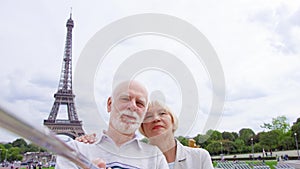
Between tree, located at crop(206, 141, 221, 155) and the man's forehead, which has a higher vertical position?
tree, located at crop(206, 141, 221, 155)

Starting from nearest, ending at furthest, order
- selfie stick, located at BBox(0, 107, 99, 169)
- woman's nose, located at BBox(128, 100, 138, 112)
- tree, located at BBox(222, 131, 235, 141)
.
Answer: selfie stick, located at BBox(0, 107, 99, 169) < woman's nose, located at BBox(128, 100, 138, 112) < tree, located at BBox(222, 131, 235, 141)

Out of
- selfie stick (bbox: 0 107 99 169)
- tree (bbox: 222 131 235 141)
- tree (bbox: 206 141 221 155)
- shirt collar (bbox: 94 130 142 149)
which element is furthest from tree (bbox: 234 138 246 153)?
selfie stick (bbox: 0 107 99 169)

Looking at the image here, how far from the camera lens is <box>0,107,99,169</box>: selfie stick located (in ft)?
1.21

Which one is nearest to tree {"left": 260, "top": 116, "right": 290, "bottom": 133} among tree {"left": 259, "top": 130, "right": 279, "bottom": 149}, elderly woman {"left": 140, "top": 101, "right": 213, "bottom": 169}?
tree {"left": 259, "top": 130, "right": 279, "bottom": 149}

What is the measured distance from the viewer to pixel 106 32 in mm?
1732

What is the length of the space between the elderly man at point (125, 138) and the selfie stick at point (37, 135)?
31.3 inches

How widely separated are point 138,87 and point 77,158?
0.91m

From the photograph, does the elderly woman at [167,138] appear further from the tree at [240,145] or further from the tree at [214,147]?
the tree at [240,145]

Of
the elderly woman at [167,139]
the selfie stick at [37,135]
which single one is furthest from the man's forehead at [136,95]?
the selfie stick at [37,135]

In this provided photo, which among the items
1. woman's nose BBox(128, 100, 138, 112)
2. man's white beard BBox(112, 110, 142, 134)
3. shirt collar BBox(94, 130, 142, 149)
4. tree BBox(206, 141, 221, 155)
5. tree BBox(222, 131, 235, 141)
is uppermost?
tree BBox(222, 131, 235, 141)

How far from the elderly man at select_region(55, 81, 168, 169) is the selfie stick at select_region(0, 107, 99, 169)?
2.61ft

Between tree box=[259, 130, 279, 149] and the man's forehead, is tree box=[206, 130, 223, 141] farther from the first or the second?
tree box=[259, 130, 279, 149]

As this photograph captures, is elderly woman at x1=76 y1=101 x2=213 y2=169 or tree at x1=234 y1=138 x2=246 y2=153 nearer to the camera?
elderly woman at x1=76 y1=101 x2=213 y2=169

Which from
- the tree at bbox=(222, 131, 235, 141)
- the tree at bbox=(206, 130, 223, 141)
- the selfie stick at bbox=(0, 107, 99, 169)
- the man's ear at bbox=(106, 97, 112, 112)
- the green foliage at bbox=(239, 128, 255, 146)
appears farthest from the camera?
the tree at bbox=(222, 131, 235, 141)
